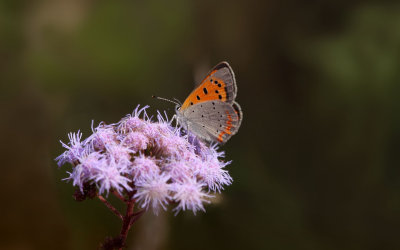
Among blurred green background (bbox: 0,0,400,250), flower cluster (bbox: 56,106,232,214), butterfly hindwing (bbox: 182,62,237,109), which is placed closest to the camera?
flower cluster (bbox: 56,106,232,214)

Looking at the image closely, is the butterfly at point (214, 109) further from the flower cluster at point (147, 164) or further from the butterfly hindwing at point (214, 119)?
the flower cluster at point (147, 164)

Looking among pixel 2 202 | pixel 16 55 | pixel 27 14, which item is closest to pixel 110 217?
pixel 2 202

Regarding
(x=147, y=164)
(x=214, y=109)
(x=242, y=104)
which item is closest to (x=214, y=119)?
(x=214, y=109)

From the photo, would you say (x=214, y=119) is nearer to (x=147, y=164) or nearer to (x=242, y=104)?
(x=147, y=164)

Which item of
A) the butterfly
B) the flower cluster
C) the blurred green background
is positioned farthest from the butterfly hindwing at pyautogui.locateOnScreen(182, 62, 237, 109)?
Answer: the blurred green background

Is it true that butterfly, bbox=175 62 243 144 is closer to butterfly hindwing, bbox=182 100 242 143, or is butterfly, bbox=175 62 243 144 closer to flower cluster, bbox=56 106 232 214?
butterfly hindwing, bbox=182 100 242 143

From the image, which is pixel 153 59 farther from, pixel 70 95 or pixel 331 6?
pixel 331 6

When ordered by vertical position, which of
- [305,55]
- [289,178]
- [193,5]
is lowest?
[289,178]
